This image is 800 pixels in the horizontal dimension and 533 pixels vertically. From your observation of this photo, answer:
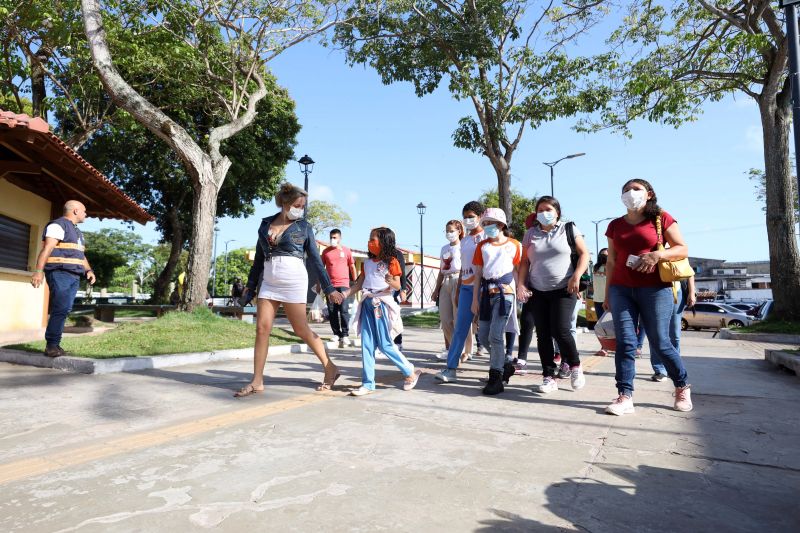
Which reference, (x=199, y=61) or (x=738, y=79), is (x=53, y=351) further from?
(x=738, y=79)

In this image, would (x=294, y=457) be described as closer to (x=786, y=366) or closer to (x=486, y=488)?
(x=486, y=488)

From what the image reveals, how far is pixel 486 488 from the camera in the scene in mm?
2430

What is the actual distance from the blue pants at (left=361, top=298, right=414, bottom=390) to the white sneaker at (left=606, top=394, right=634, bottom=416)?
1.82 m

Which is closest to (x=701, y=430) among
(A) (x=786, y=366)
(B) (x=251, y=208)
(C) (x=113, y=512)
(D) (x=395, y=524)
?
(D) (x=395, y=524)

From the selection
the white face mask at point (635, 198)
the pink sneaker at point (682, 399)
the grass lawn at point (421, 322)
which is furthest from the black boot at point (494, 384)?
the grass lawn at point (421, 322)

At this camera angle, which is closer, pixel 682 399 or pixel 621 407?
pixel 621 407

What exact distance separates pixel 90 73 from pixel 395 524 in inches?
666

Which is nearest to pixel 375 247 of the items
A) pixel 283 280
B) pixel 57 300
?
pixel 283 280

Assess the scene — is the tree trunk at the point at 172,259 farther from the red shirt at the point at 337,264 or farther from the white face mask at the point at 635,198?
the white face mask at the point at 635,198

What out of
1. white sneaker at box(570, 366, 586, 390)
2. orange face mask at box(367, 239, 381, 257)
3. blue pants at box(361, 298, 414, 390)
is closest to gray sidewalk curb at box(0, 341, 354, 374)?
blue pants at box(361, 298, 414, 390)

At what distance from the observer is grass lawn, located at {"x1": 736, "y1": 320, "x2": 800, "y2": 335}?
1217 centimetres

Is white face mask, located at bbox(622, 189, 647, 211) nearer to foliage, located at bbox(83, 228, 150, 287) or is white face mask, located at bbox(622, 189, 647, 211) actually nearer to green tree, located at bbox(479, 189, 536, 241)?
green tree, located at bbox(479, 189, 536, 241)

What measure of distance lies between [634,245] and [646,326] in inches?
25.8

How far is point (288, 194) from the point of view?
15.7 ft
